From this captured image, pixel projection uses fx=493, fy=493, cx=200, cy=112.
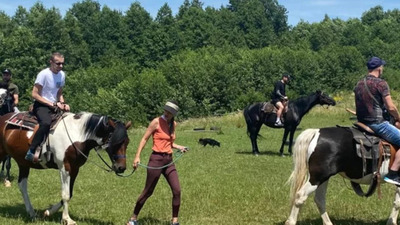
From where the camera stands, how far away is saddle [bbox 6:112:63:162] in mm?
8655

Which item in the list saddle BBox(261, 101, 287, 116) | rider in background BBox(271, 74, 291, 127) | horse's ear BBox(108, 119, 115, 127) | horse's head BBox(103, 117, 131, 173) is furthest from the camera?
saddle BBox(261, 101, 287, 116)

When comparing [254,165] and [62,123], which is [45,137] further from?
[254,165]

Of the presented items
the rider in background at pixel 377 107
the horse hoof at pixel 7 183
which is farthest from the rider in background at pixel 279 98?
the rider in background at pixel 377 107

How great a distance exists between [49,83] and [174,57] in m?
80.6

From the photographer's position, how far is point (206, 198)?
10.5 m

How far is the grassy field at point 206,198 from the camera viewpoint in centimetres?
899

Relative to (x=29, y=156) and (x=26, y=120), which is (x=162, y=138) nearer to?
(x=29, y=156)

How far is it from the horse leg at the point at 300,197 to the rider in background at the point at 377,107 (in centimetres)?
123

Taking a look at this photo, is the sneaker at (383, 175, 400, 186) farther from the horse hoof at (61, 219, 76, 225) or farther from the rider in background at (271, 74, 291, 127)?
the rider in background at (271, 74, 291, 127)

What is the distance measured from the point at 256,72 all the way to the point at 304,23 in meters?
72.9

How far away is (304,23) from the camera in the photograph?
145625mm

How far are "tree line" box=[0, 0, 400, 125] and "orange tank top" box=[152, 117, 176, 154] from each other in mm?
40560

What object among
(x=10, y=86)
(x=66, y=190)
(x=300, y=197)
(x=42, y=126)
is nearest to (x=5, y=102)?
(x=10, y=86)

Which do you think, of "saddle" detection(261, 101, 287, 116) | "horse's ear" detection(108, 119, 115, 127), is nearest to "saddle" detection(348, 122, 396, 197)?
"horse's ear" detection(108, 119, 115, 127)
